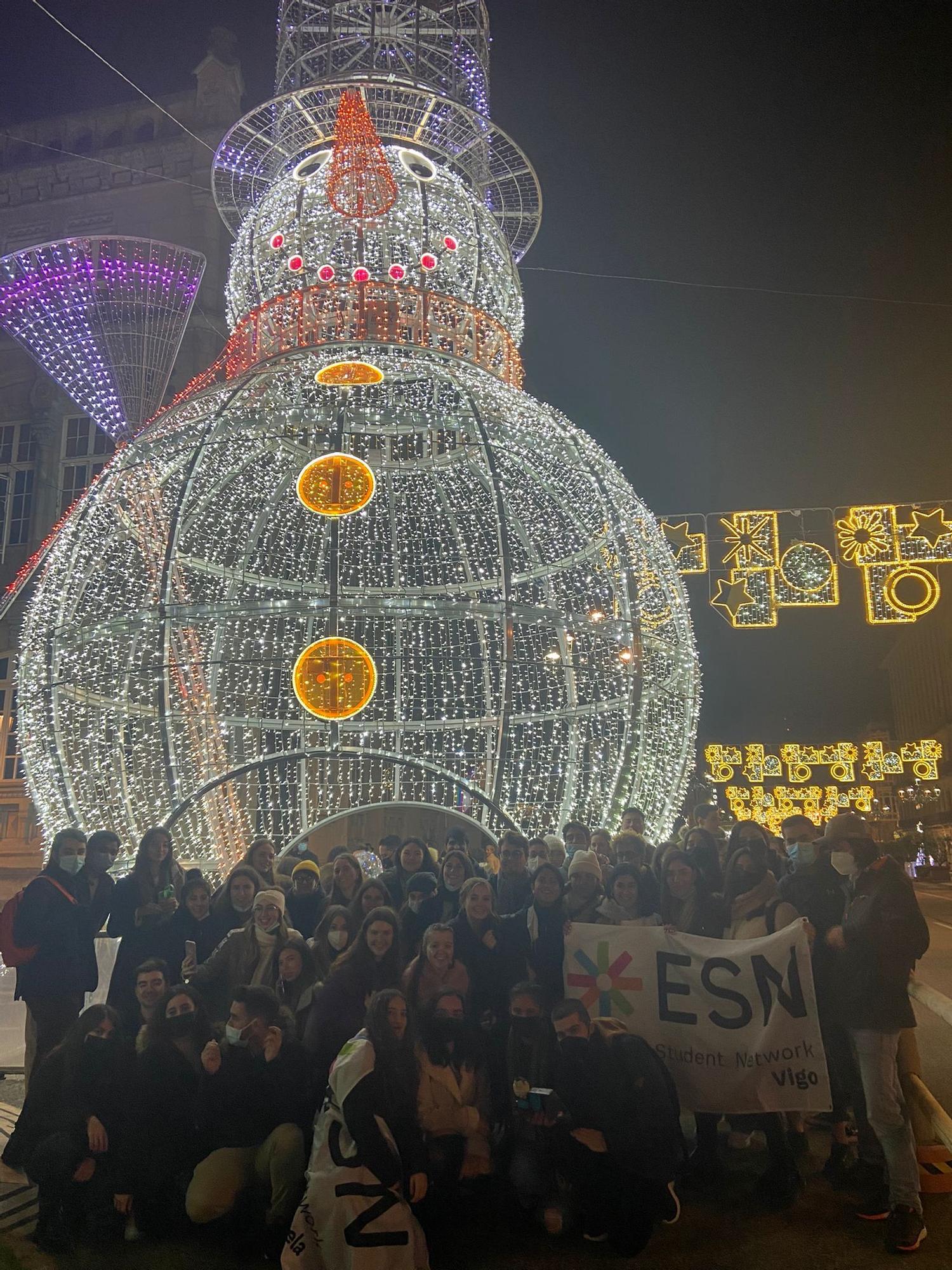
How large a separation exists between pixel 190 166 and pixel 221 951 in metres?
21.5

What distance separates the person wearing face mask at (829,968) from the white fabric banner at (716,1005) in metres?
0.14

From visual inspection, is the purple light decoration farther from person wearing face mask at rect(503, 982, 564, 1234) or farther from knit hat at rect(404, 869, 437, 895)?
person wearing face mask at rect(503, 982, 564, 1234)

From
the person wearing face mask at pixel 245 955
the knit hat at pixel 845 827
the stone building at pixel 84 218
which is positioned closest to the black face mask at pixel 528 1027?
the person wearing face mask at pixel 245 955

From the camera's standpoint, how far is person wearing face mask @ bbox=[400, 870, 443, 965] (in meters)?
4.91

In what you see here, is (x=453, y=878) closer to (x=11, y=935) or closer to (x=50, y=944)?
(x=50, y=944)

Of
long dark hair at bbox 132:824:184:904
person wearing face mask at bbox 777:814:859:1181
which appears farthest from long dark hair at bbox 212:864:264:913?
person wearing face mask at bbox 777:814:859:1181

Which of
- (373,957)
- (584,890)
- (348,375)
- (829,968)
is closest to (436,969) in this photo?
(373,957)

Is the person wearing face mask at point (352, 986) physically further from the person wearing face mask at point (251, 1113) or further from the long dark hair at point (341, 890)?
the long dark hair at point (341, 890)

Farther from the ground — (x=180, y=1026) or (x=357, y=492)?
(x=357, y=492)

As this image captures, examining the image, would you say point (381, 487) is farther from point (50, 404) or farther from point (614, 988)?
point (50, 404)

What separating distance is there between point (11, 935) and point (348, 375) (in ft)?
15.4

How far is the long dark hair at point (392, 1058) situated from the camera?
132 inches

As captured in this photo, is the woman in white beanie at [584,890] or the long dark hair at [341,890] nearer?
the woman in white beanie at [584,890]

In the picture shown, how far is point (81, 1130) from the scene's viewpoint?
11.9 ft
